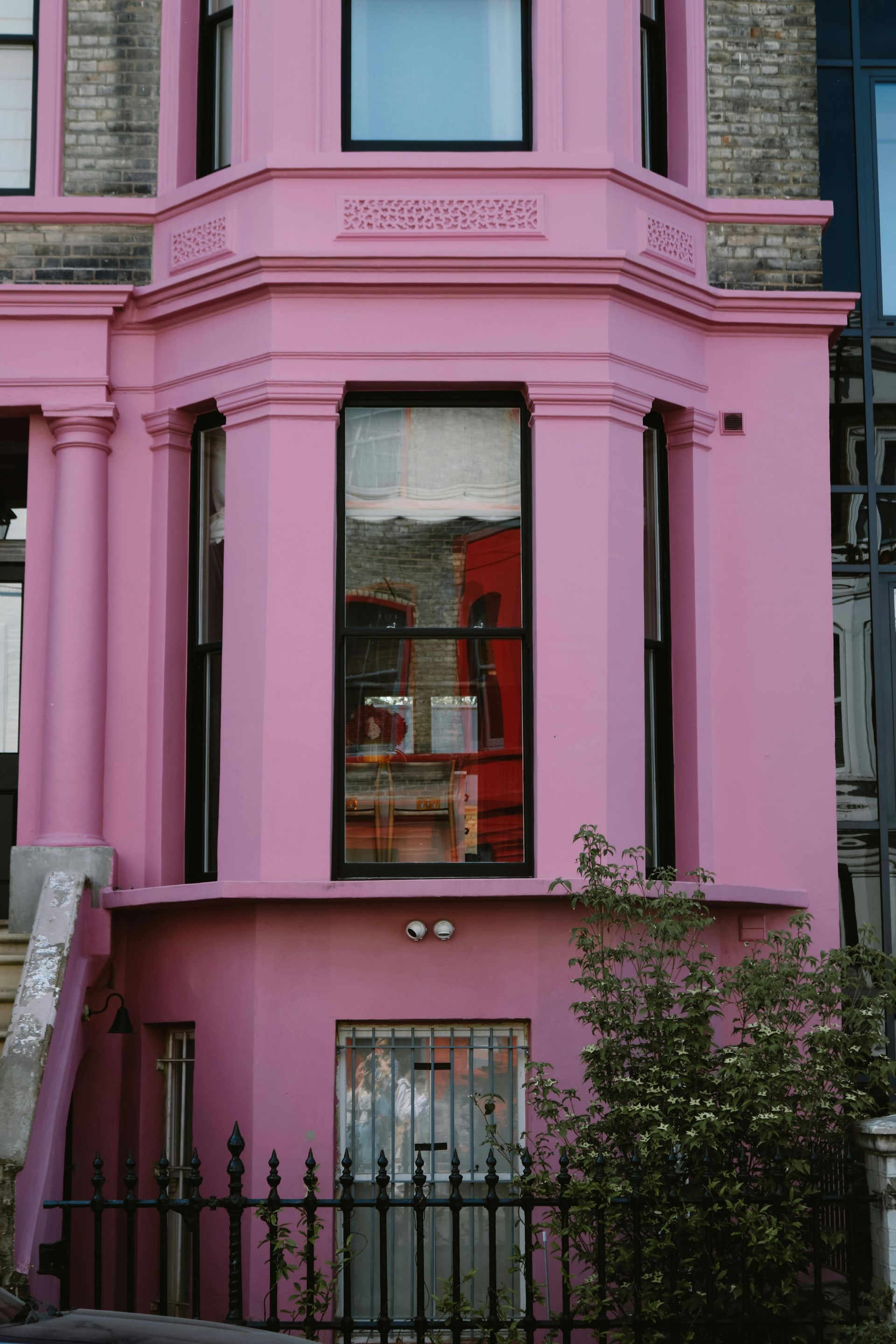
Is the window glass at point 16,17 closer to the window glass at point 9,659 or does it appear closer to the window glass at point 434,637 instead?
the window glass at point 434,637

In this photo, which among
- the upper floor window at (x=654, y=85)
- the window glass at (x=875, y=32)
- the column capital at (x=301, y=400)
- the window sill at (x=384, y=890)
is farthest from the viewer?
the window glass at (x=875, y=32)

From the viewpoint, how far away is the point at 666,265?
9750 millimetres

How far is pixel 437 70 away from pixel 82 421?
294cm

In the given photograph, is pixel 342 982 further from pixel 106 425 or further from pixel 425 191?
pixel 425 191

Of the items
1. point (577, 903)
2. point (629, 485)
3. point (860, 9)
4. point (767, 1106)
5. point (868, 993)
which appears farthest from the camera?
point (860, 9)

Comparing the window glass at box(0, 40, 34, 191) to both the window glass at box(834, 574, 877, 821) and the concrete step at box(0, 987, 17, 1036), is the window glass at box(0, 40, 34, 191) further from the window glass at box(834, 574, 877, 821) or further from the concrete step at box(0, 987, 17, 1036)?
the window glass at box(834, 574, 877, 821)

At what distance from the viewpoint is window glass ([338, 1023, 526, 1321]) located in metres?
8.55

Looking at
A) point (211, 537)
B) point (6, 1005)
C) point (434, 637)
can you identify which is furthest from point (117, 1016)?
point (211, 537)

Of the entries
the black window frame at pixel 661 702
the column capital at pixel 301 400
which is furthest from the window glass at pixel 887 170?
the column capital at pixel 301 400

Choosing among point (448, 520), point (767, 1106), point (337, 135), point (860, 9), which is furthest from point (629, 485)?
point (860, 9)

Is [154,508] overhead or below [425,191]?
below

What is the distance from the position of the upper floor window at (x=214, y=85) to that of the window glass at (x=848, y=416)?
4.33 m

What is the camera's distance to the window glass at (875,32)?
1177cm

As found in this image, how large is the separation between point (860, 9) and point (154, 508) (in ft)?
20.6
